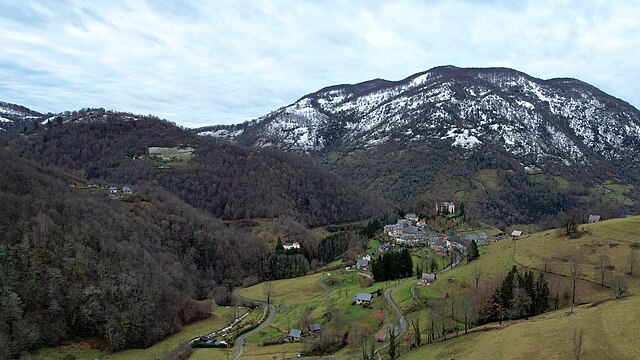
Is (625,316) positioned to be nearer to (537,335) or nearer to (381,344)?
(537,335)

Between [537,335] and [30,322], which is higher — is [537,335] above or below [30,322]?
above

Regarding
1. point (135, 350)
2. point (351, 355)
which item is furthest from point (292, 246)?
point (351, 355)

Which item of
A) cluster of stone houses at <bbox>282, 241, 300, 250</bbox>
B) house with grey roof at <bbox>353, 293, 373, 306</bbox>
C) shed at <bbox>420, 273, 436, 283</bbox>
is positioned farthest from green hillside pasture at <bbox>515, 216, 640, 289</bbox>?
cluster of stone houses at <bbox>282, 241, 300, 250</bbox>

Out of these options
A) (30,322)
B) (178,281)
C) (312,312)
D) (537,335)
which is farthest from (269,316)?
(537,335)

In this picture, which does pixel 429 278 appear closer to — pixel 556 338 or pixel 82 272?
pixel 556 338

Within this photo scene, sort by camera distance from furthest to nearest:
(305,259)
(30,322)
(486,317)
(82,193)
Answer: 1. (305,259)
2. (82,193)
3. (30,322)
4. (486,317)

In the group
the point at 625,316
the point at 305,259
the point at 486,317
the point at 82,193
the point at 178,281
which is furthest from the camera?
the point at 305,259

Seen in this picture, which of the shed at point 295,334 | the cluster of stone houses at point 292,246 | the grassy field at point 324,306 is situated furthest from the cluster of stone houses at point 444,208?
the shed at point 295,334
